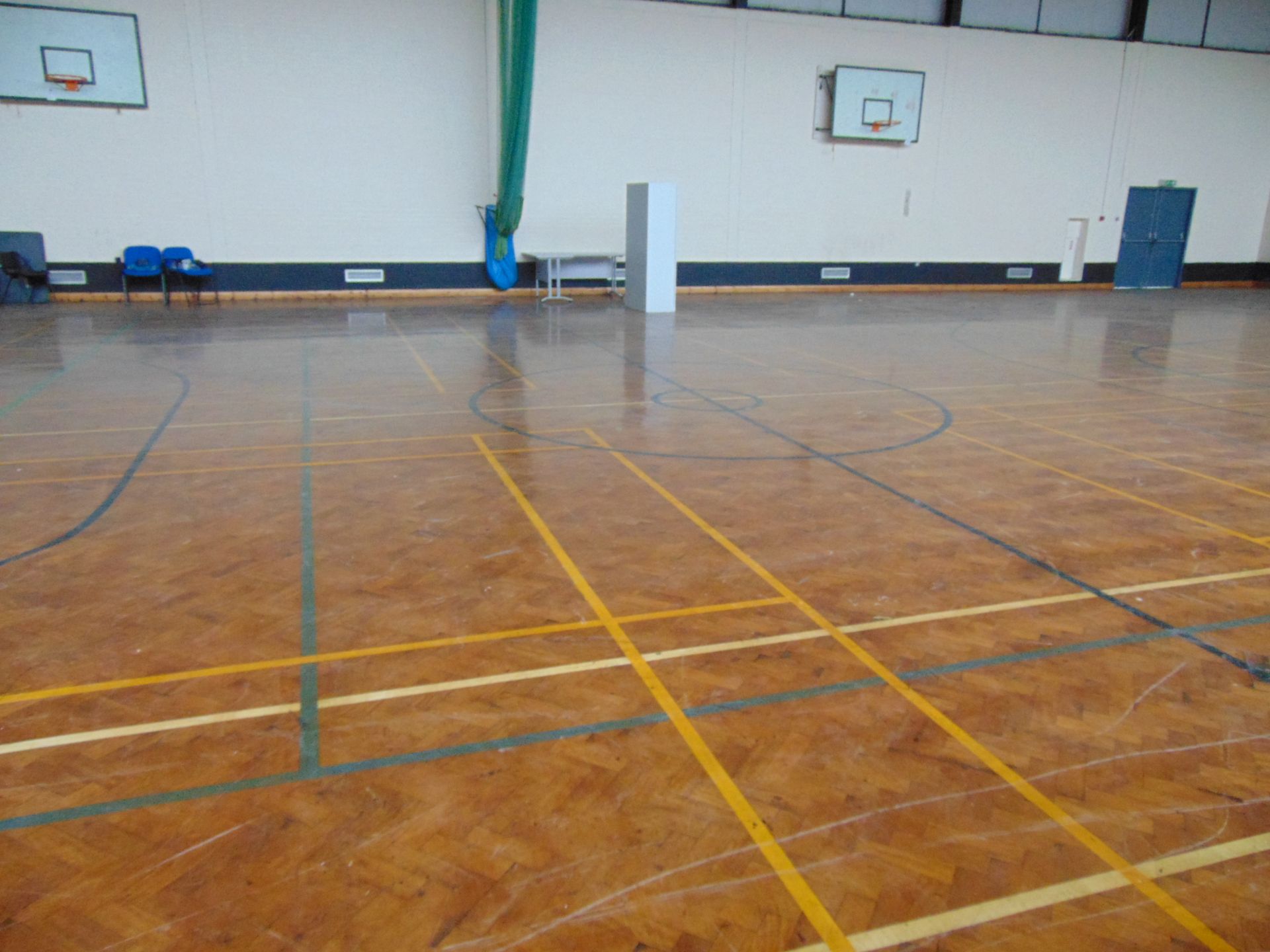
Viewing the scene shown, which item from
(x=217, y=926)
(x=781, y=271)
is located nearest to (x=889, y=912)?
(x=217, y=926)

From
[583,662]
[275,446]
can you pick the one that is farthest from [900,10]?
[583,662]

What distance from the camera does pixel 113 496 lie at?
572 centimetres

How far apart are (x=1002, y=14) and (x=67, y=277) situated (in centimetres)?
2022

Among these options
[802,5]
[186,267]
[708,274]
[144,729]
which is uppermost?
[802,5]

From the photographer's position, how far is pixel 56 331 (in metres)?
12.7

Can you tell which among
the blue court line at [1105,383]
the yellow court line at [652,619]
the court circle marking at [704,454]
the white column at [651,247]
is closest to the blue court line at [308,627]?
the yellow court line at [652,619]

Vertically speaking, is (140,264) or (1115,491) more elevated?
(140,264)

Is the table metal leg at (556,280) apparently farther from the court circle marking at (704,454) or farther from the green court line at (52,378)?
the court circle marking at (704,454)

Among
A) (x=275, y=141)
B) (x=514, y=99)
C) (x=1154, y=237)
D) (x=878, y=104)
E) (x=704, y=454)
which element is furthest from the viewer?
(x=1154, y=237)

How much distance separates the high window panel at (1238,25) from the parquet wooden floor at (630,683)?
19.5 metres

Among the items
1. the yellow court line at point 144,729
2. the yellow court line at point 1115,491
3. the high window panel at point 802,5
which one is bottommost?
the yellow court line at point 144,729

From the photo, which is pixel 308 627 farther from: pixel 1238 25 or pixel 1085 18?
pixel 1238 25

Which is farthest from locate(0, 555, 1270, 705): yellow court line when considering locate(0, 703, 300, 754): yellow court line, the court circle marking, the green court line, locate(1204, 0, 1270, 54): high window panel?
locate(1204, 0, 1270, 54): high window panel

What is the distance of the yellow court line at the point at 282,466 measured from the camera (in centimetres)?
604
